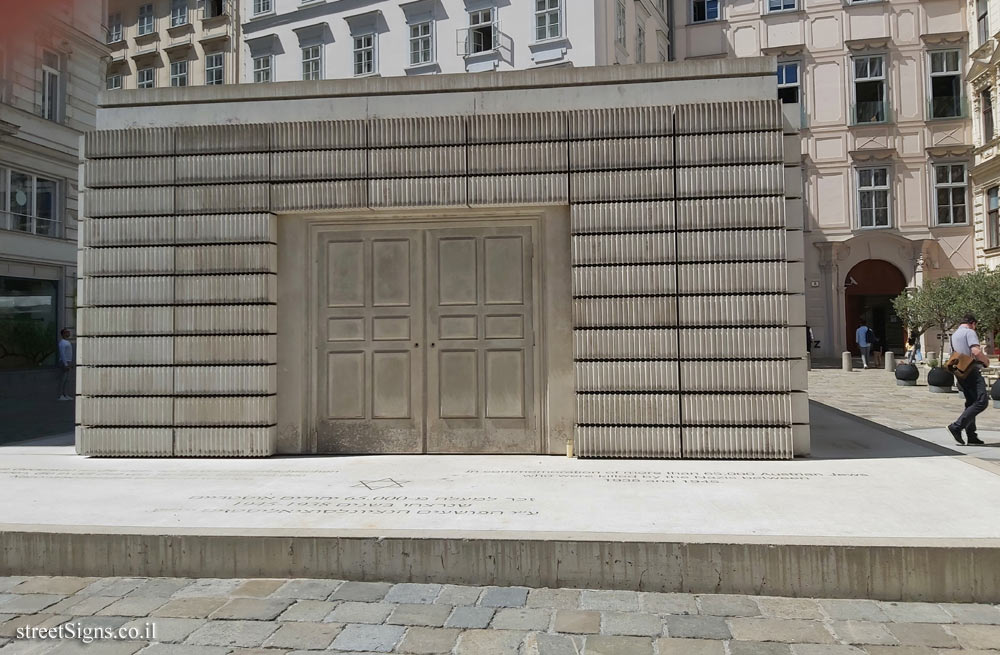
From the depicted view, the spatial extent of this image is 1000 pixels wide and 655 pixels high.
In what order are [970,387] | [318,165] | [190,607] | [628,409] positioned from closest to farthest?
[190,607] < [628,409] < [318,165] < [970,387]

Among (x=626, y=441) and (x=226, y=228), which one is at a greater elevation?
(x=226, y=228)

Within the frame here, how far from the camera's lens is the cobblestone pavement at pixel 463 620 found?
371cm

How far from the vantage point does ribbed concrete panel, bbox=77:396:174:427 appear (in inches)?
318

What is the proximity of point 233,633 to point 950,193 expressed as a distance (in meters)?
33.7

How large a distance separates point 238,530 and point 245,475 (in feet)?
6.99

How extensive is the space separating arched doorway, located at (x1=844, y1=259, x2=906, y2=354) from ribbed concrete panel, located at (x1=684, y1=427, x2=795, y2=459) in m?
26.9

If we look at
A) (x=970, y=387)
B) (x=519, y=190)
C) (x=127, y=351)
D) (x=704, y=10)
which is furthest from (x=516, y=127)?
(x=704, y=10)

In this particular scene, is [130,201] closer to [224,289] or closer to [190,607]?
[224,289]

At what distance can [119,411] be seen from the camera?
26.7 ft

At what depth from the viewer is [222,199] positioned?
8.12 meters

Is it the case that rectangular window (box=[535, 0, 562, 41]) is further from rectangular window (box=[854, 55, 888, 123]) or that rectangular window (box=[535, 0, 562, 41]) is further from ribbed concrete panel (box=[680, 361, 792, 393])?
ribbed concrete panel (box=[680, 361, 792, 393])

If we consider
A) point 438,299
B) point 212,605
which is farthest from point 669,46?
point 212,605

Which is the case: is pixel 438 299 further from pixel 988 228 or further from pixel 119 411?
pixel 988 228

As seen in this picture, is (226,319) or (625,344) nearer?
(625,344)
